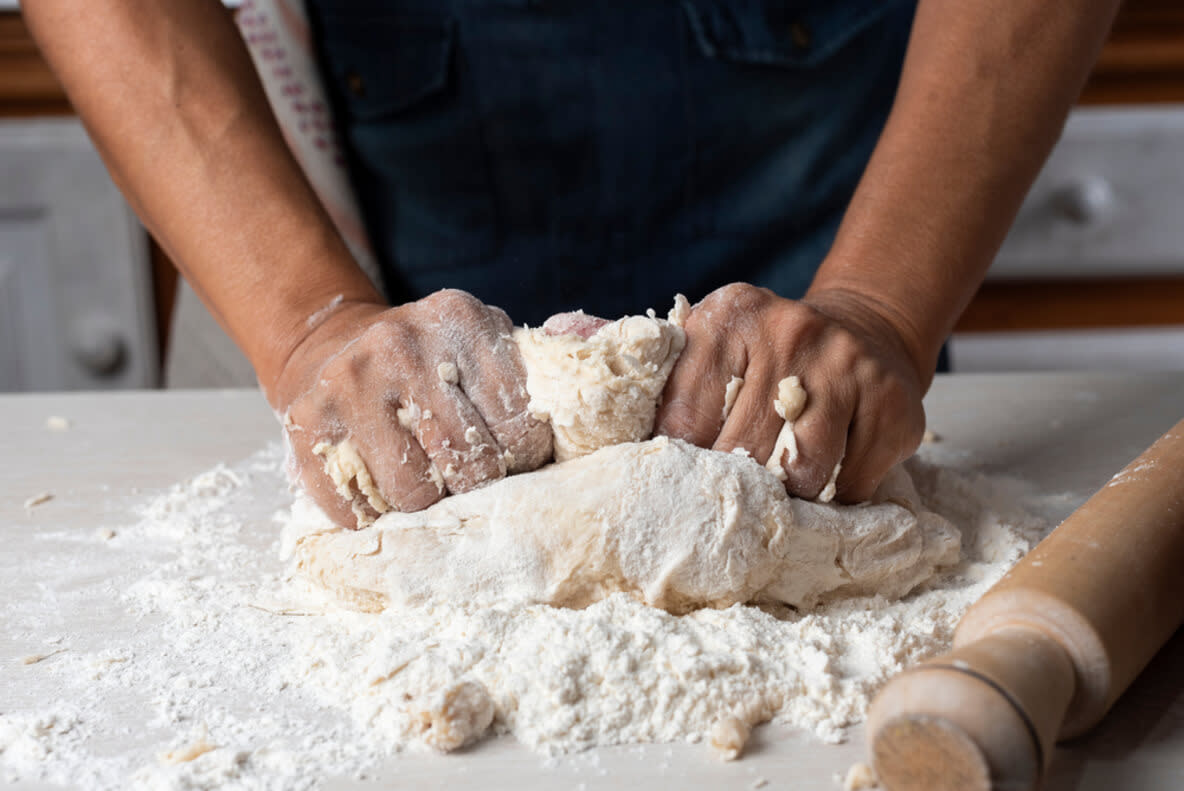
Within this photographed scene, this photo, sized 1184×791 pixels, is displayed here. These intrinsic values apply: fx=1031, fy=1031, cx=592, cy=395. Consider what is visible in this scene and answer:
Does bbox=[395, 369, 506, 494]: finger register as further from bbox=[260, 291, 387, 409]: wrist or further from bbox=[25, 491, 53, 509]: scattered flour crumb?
bbox=[25, 491, 53, 509]: scattered flour crumb

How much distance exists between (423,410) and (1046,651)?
454mm

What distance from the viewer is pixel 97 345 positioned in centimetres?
230

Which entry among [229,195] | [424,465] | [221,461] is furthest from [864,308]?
[221,461]

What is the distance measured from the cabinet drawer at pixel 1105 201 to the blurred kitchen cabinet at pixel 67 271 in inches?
75.8

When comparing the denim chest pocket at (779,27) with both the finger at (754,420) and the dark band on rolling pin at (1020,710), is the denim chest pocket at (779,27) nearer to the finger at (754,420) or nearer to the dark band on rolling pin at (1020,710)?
the finger at (754,420)

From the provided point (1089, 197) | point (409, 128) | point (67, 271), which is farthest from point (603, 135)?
point (67, 271)

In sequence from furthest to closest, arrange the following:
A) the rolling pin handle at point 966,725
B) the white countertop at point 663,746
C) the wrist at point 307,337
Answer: the wrist at point 307,337 → the white countertop at point 663,746 → the rolling pin handle at point 966,725

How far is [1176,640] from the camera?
0.73 m

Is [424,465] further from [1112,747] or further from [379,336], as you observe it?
[1112,747]

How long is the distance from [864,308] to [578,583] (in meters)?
0.36

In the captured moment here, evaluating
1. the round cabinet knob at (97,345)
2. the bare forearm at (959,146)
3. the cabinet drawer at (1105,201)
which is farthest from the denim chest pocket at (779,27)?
the round cabinet knob at (97,345)

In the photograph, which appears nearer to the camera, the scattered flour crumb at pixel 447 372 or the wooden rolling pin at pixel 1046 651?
the wooden rolling pin at pixel 1046 651

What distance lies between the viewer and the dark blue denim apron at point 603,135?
1306 mm

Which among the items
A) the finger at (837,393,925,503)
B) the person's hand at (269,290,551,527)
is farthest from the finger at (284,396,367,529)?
the finger at (837,393,925,503)
